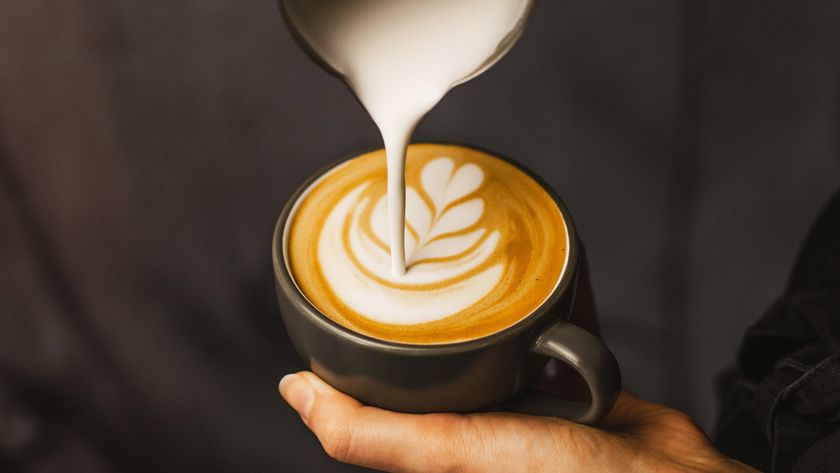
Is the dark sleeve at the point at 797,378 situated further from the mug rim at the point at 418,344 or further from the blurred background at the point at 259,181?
the blurred background at the point at 259,181

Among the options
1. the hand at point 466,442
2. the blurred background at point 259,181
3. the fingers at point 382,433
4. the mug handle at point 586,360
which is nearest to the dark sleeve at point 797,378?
the hand at point 466,442

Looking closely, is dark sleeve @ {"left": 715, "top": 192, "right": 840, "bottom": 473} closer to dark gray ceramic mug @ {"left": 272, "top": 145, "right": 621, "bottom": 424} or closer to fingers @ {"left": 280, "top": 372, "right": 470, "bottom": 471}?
dark gray ceramic mug @ {"left": 272, "top": 145, "right": 621, "bottom": 424}

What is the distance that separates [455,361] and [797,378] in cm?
36

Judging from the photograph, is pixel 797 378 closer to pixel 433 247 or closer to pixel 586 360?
pixel 586 360

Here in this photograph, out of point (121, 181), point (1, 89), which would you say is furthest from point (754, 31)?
point (1, 89)

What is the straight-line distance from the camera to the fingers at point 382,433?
0.72 m

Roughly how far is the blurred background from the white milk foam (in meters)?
0.48

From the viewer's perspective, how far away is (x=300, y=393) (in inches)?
30.4

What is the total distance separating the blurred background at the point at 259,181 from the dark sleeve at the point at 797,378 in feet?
1.42

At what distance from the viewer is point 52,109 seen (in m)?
1.12

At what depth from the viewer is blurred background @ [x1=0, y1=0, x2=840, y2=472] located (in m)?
1.15

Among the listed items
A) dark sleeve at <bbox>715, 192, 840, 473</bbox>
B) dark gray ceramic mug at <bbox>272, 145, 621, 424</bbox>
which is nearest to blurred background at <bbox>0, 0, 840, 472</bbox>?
dark sleeve at <bbox>715, 192, 840, 473</bbox>

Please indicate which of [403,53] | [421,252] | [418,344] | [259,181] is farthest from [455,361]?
[259,181]

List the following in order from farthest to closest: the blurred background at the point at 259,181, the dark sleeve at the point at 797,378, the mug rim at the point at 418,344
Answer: the blurred background at the point at 259,181 → the dark sleeve at the point at 797,378 → the mug rim at the point at 418,344
